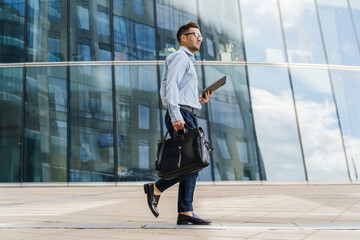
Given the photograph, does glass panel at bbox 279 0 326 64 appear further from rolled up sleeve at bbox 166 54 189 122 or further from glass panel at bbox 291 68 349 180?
rolled up sleeve at bbox 166 54 189 122

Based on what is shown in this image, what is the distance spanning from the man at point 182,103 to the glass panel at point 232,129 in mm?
7999

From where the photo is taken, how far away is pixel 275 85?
11703 millimetres

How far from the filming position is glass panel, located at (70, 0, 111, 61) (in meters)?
12.1

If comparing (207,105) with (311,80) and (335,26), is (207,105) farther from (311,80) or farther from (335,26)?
(335,26)

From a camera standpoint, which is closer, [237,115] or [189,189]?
[189,189]

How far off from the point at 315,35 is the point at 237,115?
4215mm

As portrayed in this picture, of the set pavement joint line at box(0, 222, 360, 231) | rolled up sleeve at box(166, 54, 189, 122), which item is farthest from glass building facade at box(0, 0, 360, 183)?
rolled up sleeve at box(166, 54, 189, 122)

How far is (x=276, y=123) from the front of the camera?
1133 centimetres

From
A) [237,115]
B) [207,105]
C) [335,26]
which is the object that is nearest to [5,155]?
[207,105]

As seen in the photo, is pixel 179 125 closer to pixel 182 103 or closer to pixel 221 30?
pixel 182 103

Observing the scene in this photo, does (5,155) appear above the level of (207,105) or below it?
below

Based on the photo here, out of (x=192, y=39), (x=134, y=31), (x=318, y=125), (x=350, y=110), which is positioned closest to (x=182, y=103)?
(x=192, y=39)

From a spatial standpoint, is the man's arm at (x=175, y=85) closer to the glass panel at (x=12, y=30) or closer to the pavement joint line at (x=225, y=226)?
the pavement joint line at (x=225, y=226)

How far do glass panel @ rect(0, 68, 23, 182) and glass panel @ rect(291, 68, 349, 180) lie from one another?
358 inches
